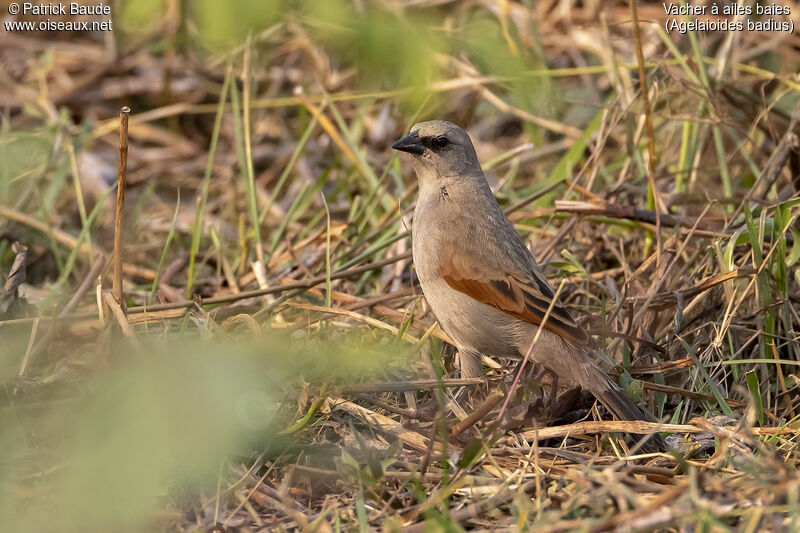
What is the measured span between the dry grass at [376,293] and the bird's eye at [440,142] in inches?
9.6

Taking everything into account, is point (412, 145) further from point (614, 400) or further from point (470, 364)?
point (614, 400)

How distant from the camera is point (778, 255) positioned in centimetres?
334

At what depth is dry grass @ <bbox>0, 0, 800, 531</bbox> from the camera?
1516 millimetres

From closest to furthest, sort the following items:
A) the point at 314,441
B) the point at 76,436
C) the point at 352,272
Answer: the point at 76,436 < the point at 314,441 < the point at 352,272

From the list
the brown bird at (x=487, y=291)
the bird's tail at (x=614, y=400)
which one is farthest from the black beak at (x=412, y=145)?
the bird's tail at (x=614, y=400)

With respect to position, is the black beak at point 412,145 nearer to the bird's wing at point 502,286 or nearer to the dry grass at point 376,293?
the dry grass at point 376,293

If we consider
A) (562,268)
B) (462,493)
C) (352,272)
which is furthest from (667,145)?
(462,493)

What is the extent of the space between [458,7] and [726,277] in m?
3.61

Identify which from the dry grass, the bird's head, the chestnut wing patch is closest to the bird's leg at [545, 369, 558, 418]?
the dry grass

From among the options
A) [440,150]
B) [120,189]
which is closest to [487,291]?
[440,150]

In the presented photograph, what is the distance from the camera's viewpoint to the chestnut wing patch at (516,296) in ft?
10.1

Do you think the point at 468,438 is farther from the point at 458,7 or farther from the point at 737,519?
the point at 458,7

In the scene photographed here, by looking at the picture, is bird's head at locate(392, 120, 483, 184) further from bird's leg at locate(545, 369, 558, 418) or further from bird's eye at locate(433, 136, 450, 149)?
bird's leg at locate(545, 369, 558, 418)

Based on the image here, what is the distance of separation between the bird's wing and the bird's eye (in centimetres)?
59
